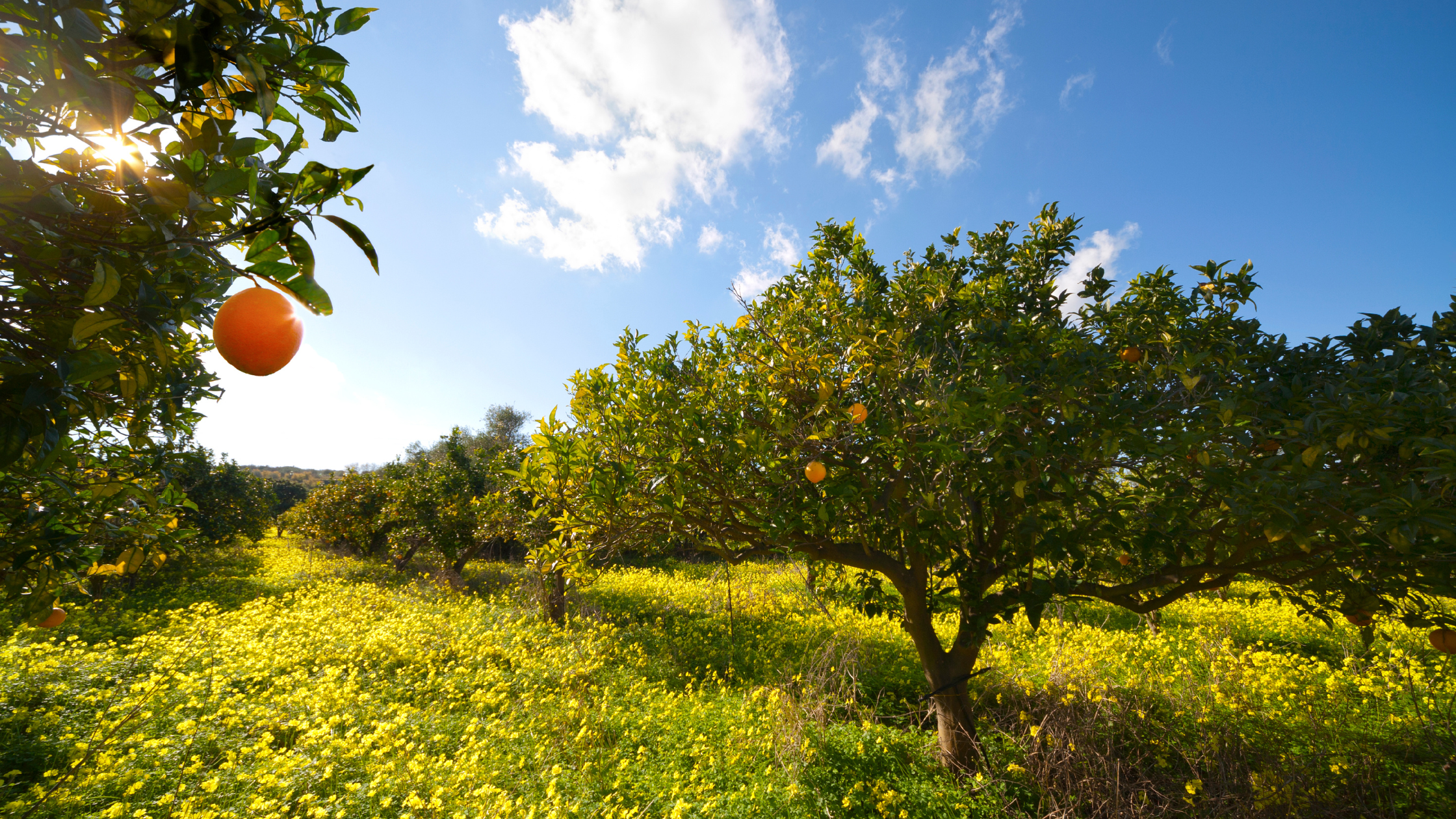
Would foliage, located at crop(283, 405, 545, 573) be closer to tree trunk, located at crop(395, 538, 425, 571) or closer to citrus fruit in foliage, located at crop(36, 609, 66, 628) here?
tree trunk, located at crop(395, 538, 425, 571)

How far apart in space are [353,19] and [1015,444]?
3.00 metres

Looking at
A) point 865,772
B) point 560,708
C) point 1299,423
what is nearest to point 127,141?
point 1299,423

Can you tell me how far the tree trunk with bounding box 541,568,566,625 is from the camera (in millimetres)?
8898

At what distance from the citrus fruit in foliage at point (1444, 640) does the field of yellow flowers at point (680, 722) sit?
155 cm

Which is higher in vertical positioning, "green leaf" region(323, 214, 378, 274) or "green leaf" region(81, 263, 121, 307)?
"green leaf" region(323, 214, 378, 274)

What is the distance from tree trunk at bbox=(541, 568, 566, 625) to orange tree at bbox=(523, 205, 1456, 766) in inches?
232

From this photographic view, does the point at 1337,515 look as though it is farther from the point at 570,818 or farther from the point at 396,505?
the point at 396,505

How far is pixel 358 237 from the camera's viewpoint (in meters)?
0.80

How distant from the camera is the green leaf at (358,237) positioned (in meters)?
0.80

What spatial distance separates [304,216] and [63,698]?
6983 millimetres

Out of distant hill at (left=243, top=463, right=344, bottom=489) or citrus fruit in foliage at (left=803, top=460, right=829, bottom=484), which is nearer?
citrus fruit in foliage at (left=803, top=460, right=829, bottom=484)

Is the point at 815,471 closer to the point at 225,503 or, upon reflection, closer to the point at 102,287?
the point at 102,287

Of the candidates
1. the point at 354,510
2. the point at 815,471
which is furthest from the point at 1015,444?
the point at 354,510

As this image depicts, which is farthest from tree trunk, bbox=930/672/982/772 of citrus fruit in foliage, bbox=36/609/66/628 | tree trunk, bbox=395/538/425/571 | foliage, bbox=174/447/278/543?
foliage, bbox=174/447/278/543
